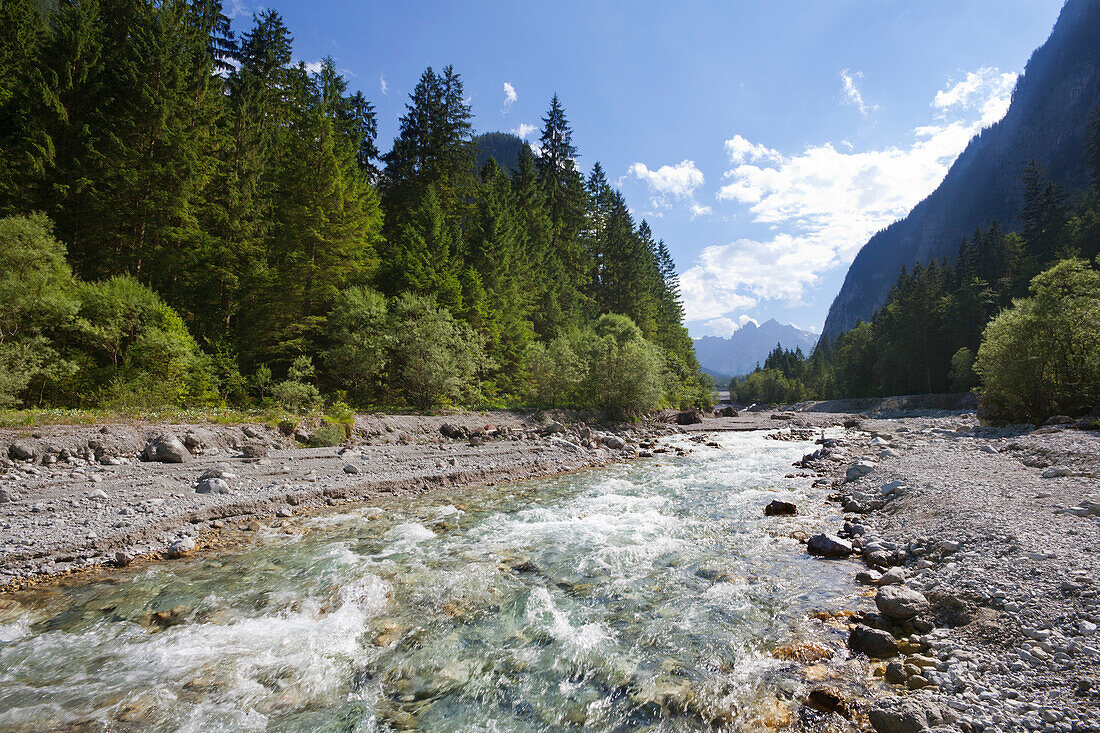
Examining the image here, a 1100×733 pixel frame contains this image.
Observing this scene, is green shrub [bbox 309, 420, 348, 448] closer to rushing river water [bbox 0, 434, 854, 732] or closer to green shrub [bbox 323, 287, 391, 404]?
green shrub [bbox 323, 287, 391, 404]

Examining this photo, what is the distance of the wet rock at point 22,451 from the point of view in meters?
10.2

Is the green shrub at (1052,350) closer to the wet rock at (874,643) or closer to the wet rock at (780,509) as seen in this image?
the wet rock at (780,509)

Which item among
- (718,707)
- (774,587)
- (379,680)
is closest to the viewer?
(718,707)

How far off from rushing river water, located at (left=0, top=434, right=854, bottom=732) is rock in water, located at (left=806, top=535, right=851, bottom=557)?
0.28 meters

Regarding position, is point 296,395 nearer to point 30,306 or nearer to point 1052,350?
point 30,306

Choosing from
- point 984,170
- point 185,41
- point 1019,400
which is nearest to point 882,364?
point 1019,400

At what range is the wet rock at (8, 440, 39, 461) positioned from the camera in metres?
10.2

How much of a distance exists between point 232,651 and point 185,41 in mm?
34544

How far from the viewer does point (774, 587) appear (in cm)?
658

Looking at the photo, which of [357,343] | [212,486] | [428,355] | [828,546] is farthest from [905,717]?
[357,343]

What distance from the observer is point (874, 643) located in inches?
189

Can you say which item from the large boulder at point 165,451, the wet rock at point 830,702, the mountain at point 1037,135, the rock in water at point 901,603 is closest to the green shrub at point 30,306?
the large boulder at point 165,451

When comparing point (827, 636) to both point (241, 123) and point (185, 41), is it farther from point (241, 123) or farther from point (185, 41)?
point (185, 41)

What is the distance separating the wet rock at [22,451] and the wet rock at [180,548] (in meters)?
6.56
